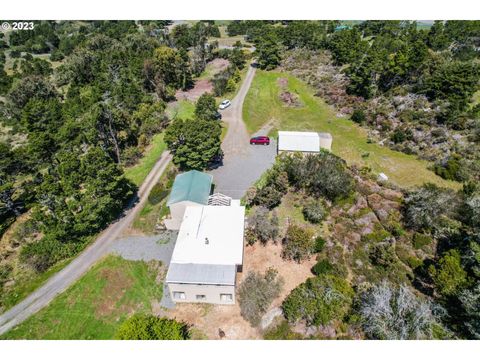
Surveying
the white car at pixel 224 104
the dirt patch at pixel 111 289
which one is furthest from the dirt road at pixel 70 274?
the white car at pixel 224 104

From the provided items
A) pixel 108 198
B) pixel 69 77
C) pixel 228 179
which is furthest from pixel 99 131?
pixel 69 77

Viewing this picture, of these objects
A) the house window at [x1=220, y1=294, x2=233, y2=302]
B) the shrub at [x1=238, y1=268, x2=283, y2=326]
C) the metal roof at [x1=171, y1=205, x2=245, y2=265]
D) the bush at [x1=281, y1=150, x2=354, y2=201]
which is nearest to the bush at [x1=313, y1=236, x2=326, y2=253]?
the shrub at [x1=238, y1=268, x2=283, y2=326]

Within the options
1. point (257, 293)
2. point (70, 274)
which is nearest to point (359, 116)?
point (257, 293)

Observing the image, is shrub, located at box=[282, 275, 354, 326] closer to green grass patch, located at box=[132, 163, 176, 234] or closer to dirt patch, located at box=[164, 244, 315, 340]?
dirt patch, located at box=[164, 244, 315, 340]

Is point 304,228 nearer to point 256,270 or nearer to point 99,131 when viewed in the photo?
point 256,270

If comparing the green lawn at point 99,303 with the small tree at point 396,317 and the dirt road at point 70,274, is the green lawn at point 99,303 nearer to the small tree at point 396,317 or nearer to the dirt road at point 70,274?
the dirt road at point 70,274

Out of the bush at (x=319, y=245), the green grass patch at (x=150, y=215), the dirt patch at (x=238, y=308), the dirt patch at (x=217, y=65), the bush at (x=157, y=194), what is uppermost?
the dirt patch at (x=217, y=65)

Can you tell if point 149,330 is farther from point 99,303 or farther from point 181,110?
point 181,110
